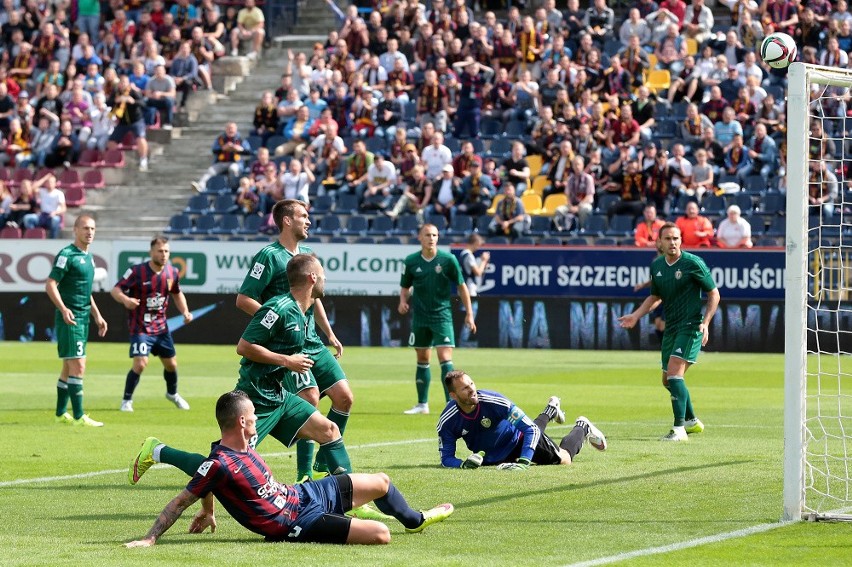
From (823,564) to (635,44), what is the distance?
24863 mm

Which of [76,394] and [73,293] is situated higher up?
[73,293]

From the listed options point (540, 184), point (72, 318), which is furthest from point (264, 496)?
point (540, 184)

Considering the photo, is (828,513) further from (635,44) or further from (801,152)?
(635,44)

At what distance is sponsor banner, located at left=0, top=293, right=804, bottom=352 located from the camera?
90.6 ft

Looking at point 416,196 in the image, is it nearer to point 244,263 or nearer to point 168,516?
point 244,263

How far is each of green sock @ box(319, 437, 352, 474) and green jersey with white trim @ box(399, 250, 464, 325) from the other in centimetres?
799

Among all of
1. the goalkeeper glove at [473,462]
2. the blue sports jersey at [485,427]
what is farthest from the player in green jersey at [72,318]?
the goalkeeper glove at [473,462]

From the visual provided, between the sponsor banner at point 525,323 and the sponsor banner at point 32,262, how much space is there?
1836mm

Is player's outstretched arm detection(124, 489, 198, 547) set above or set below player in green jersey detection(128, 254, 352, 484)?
below

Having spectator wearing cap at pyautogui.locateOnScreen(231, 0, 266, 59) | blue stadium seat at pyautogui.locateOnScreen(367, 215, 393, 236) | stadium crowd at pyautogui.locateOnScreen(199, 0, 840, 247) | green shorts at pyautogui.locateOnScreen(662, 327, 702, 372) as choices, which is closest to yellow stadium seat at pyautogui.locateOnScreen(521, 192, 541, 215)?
stadium crowd at pyautogui.locateOnScreen(199, 0, 840, 247)

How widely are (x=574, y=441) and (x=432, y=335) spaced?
5.30 m

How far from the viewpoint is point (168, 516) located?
26.5 feet

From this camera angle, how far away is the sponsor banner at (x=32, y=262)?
104 ft

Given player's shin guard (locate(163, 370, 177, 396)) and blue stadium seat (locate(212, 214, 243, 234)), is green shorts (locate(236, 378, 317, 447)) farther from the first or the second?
blue stadium seat (locate(212, 214, 243, 234))
